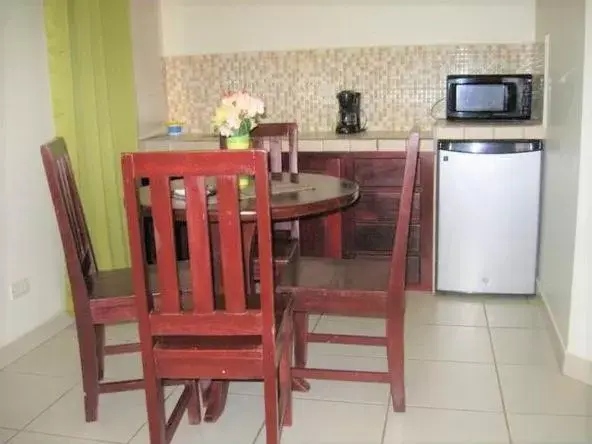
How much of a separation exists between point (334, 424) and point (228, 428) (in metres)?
0.39

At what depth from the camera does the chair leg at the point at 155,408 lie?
2.08m

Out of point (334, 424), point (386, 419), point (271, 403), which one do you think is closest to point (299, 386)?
point (334, 424)

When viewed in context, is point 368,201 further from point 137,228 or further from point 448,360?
point 137,228

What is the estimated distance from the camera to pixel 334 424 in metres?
2.42

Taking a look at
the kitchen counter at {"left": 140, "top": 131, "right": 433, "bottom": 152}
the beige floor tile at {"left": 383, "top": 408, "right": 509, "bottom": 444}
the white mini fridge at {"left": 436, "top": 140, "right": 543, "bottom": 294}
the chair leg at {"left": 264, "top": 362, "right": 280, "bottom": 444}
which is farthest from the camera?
the kitchen counter at {"left": 140, "top": 131, "right": 433, "bottom": 152}

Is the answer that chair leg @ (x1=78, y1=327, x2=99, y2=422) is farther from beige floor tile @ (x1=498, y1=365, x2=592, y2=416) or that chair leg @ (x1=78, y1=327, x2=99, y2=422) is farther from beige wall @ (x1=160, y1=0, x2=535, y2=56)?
beige wall @ (x1=160, y1=0, x2=535, y2=56)

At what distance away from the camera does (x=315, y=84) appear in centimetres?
435

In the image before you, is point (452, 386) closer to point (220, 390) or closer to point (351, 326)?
point (351, 326)

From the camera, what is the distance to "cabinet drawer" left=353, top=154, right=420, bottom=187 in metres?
3.79

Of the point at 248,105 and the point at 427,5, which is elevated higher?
the point at 427,5

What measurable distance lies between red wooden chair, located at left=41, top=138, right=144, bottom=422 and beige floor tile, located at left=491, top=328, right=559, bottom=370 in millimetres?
1617

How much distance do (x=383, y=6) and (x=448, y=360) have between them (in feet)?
7.68

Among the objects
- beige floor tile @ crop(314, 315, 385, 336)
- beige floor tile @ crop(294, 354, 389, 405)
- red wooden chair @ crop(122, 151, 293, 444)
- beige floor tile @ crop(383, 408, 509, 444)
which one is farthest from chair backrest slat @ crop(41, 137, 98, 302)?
beige floor tile @ crop(314, 315, 385, 336)

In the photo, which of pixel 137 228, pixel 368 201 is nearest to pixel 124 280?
pixel 137 228
